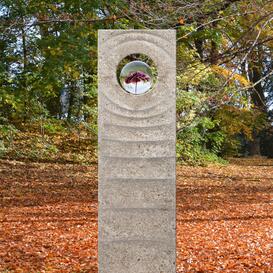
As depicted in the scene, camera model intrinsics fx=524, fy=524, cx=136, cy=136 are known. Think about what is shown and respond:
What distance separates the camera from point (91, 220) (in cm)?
884

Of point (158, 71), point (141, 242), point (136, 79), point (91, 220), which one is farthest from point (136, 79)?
point (91, 220)

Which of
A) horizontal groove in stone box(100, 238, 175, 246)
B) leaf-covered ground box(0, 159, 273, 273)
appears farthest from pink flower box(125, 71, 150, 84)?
leaf-covered ground box(0, 159, 273, 273)

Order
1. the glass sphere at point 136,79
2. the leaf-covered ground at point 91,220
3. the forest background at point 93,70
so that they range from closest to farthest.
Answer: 1. the glass sphere at point 136,79
2. the leaf-covered ground at point 91,220
3. the forest background at point 93,70

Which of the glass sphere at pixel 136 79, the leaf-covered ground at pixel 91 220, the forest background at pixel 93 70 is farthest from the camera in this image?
the forest background at pixel 93 70

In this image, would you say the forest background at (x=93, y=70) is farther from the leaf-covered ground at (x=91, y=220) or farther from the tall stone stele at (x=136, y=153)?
the tall stone stele at (x=136, y=153)

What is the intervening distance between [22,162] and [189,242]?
9.33 meters

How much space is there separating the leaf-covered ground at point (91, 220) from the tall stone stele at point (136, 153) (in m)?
2.05

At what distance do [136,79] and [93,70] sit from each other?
11981 millimetres

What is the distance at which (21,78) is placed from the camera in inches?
505

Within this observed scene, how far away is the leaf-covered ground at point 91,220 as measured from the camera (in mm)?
6129

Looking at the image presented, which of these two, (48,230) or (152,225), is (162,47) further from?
(48,230)

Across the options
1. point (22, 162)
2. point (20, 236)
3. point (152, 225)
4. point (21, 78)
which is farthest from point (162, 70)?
point (22, 162)

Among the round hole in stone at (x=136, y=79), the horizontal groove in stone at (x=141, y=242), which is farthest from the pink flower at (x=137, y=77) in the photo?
the horizontal groove in stone at (x=141, y=242)

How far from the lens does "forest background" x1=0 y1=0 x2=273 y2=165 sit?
7.27m
